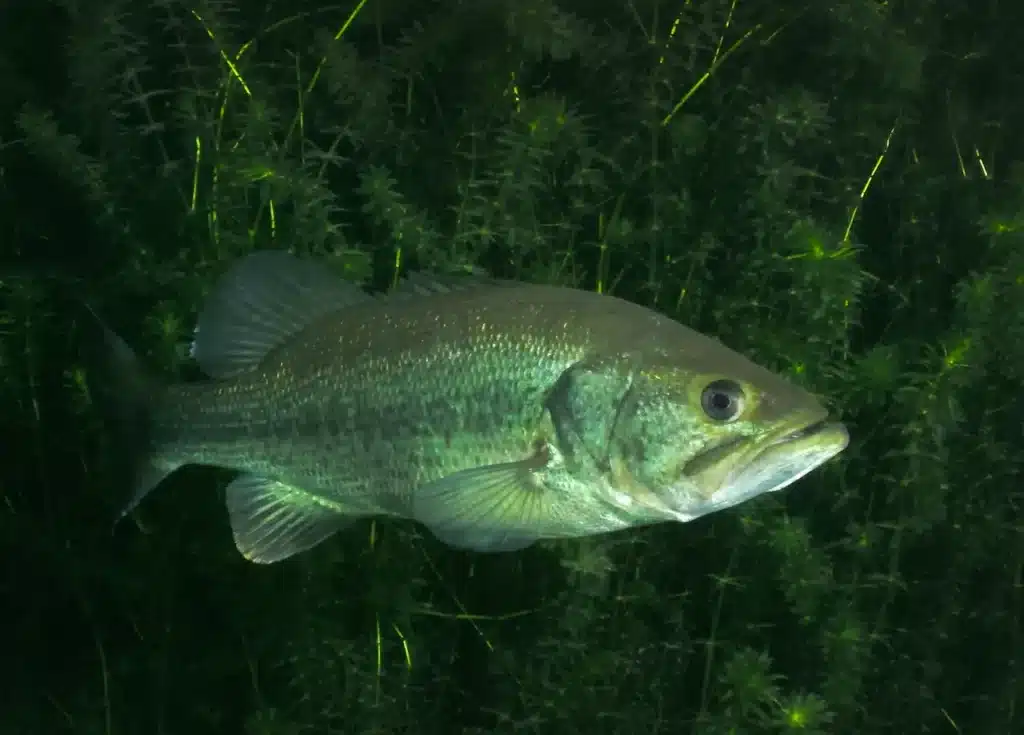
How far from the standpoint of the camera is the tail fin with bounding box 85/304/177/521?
244 cm

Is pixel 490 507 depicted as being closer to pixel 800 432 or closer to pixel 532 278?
pixel 800 432

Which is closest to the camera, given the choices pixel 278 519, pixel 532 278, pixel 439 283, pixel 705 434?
pixel 705 434

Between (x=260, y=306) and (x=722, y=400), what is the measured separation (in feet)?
4.54

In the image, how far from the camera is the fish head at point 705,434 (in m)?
1.88

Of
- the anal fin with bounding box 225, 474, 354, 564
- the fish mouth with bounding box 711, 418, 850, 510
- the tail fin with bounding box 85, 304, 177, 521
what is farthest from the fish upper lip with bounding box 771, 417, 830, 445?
the tail fin with bounding box 85, 304, 177, 521

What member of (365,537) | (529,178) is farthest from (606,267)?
(365,537)

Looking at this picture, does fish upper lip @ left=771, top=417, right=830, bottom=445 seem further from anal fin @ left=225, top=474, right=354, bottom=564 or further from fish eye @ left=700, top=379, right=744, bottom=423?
anal fin @ left=225, top=474, right=354, bottom=564

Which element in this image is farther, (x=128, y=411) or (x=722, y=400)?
(x=128, y=411)

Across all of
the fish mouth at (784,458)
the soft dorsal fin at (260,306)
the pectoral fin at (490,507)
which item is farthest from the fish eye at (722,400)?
the soft dorsal fin at (260,306)

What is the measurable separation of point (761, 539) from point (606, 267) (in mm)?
1264

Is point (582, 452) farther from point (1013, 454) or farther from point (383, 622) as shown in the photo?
point (1013, 454)

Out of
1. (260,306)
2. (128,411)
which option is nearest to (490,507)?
(260,306)

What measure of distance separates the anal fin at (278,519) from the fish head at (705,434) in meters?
0.90

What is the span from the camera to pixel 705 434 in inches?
77.0
